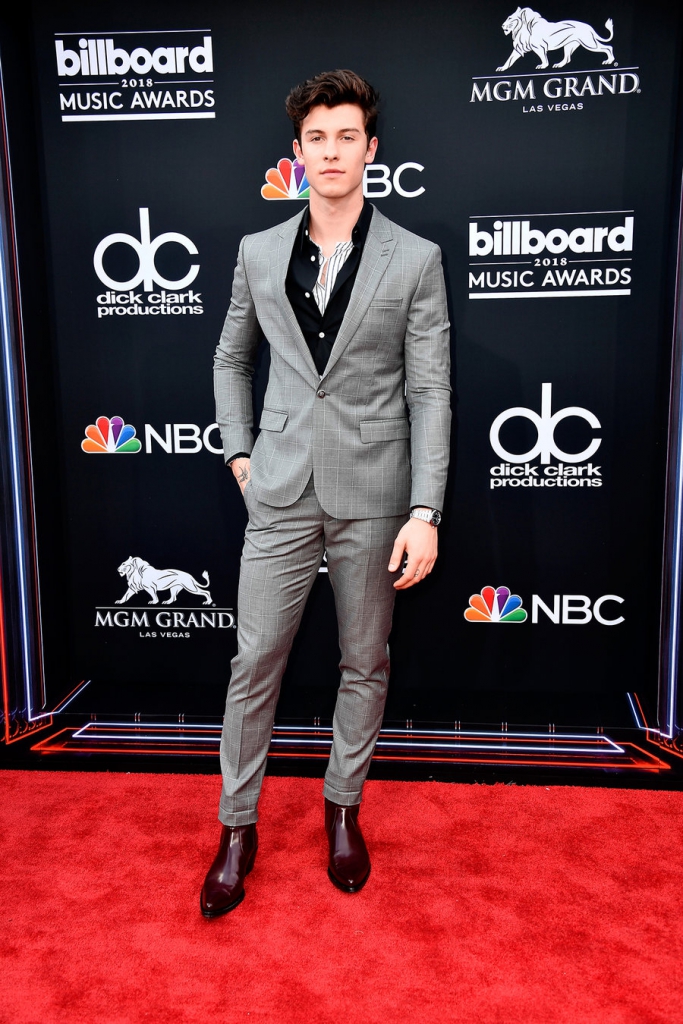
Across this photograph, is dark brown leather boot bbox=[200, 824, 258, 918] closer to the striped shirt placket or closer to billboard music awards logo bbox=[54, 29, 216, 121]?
the striped shirt placket

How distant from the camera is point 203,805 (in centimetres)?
250

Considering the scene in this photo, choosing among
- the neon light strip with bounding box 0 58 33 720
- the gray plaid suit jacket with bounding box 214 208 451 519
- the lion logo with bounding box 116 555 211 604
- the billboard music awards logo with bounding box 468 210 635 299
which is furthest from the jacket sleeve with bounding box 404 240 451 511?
the neon light strip with bounding box 0 58 33 720

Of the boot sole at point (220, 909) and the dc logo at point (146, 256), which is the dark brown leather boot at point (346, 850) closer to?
the boot sole at point (220, 909)

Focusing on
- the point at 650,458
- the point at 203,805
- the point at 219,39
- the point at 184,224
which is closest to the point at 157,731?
the point at 203,805

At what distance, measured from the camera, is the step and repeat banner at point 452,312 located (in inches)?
104

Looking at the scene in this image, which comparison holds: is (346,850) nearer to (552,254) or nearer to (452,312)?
(452,312)

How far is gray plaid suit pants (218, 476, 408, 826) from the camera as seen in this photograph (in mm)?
2039

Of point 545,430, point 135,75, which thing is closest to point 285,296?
point 545,430

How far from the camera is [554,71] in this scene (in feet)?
8.59

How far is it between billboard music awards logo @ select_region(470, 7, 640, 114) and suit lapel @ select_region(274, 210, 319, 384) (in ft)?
3.62

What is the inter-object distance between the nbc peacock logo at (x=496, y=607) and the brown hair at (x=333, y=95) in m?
1.65

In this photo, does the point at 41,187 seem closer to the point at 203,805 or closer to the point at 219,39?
the point at 219,39

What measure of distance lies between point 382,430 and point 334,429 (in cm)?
12

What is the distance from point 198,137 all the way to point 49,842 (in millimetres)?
2277
